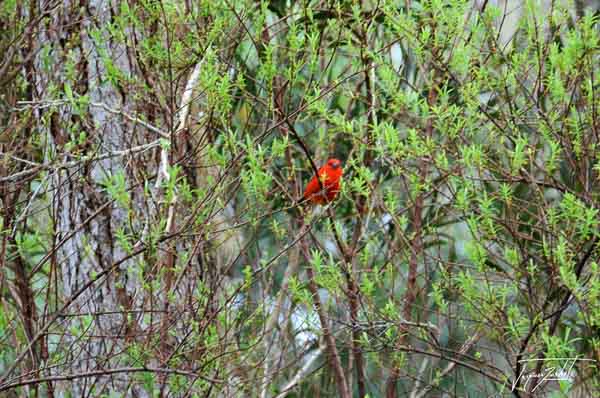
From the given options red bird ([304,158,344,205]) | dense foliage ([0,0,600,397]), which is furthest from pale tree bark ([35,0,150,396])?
red bird ([304,158,344,205])

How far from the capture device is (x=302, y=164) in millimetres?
6293

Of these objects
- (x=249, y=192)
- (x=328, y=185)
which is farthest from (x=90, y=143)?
(x=249, y=192)

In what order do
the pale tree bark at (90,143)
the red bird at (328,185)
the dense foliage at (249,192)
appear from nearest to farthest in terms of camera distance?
1. the dense foliage at (249,192)
2. the red bird at (328,185)
3. the pale tree bark at (90,143)

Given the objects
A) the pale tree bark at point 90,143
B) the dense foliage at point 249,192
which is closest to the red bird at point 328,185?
the dense foliage at point 249,192

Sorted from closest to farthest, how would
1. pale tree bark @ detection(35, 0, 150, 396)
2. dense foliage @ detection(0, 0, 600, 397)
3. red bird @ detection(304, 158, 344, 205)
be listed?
dense foliage @ detection(0, 0, 600, 397), red bird @ detection(304, 158, 344, 205), pale tree bark @ detection(35, 0, 150, 396)

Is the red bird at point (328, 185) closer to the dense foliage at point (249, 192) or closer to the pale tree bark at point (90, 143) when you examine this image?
the dense foliage at point (249, 192)

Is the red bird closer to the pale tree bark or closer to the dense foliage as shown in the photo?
the dense foliage

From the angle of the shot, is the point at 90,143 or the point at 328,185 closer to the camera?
the point at 328,185

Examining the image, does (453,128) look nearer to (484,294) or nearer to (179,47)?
(484,294)

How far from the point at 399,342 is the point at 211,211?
1.26 meters

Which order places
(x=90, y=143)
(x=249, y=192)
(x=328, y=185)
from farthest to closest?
(x=90, y=143), (x=328, y=185), (x=249, y=192)

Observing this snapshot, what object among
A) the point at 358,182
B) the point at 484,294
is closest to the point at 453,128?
the point at 358,182

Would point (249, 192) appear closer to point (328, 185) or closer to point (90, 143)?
point (328, 185)

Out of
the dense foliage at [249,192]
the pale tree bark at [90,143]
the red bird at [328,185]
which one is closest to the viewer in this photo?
the dense foliage at [249,192]
